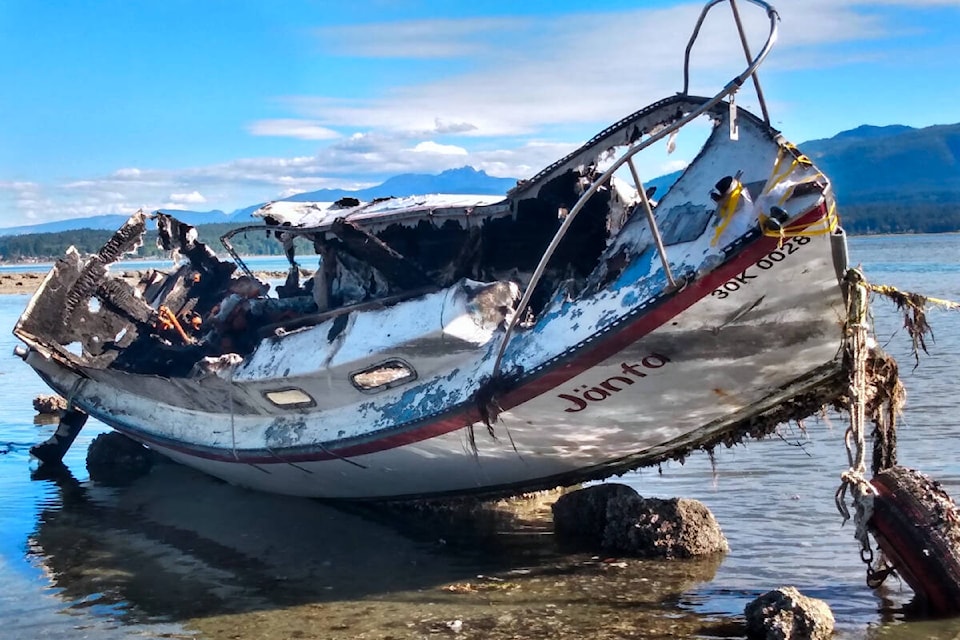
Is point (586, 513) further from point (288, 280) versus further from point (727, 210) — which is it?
point (288, 280)

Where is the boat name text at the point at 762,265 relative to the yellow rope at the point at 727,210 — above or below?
below

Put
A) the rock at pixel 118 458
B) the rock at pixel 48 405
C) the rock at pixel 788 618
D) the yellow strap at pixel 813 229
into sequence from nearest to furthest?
the yellow strap at pixel 813 229 → the rock at pixel 788 618 → the rock at pixel 118 458 → the rock at pixel 48 405

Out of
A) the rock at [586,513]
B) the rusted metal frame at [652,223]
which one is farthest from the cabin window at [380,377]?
the rusted metal frame at [652,223]

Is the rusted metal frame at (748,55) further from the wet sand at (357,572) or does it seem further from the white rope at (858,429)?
the wet sand at (357,572)

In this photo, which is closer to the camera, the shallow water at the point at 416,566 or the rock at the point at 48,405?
the shallow water at the point at 416,566

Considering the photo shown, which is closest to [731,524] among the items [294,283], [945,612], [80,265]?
[945,612]

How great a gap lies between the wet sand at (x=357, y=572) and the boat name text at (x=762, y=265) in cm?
219

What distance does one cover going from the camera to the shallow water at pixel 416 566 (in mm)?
6418

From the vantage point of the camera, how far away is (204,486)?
1101 centimetres

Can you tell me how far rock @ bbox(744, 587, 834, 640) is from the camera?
571 centimetres

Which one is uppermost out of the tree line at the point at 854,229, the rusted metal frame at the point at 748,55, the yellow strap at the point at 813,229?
the tree line at the point at 854,229

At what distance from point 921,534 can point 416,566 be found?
147 inches

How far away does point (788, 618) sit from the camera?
5.73 meters

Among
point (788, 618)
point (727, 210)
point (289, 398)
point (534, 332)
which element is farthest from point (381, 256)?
point (788, 618)
